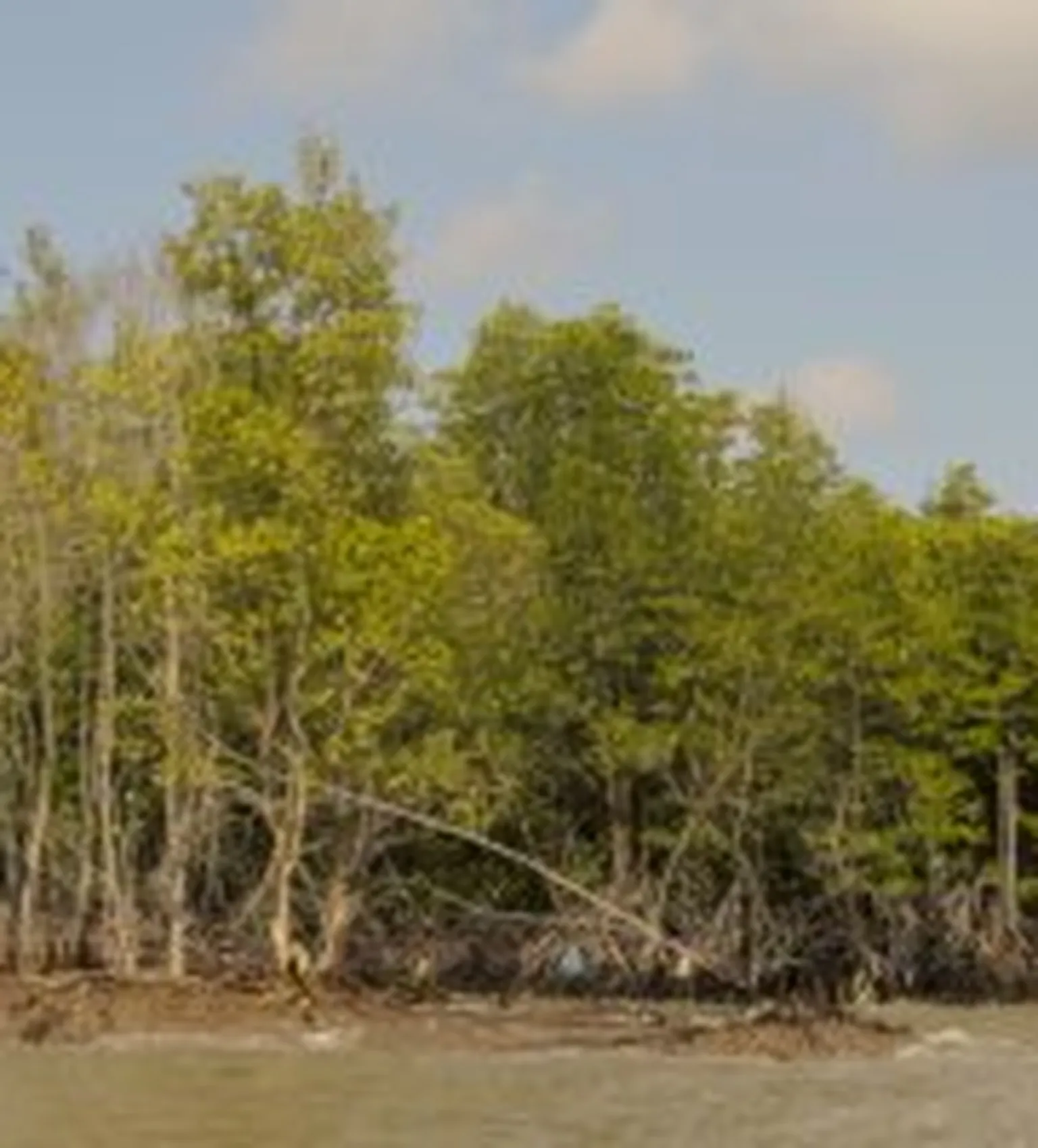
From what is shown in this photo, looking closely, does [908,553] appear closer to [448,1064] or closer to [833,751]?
[833,751]

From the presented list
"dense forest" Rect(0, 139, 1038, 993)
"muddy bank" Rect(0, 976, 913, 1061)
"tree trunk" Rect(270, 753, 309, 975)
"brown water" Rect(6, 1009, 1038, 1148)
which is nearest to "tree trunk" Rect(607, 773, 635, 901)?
"dense forest" Rect(0, 139, 1038, 993)

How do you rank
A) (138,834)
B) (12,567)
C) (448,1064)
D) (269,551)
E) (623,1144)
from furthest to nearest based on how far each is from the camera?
1. (138,834)
2. (12,567)
3. (269,551)
4. (448,1064)
5. (623,1144)

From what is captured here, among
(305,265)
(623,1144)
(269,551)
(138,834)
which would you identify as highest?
(305,265)

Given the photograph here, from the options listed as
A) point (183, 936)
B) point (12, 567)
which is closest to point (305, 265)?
point (12, 567)

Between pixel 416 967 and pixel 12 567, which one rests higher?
pixel 12 567

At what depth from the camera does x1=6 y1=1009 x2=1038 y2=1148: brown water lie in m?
26.9

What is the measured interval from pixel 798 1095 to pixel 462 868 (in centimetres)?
2449

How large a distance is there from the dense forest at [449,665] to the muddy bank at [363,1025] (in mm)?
2664

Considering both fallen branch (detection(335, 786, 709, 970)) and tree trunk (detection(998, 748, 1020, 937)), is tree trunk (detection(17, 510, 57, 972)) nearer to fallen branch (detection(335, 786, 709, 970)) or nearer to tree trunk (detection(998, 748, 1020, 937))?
fallen branch (detection(335, 786, 709, 970))

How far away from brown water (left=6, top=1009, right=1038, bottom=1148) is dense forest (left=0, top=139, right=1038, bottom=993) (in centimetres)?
748

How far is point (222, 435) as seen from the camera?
1750 inches

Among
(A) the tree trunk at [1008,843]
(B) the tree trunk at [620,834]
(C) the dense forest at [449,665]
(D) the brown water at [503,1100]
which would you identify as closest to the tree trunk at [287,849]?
(C) the dense forest at [449,665]

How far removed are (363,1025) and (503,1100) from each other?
911 centimetres

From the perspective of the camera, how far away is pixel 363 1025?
3969 centimetres
